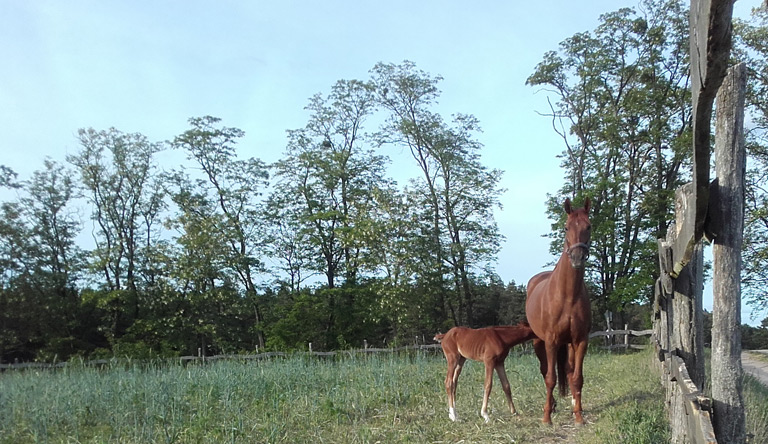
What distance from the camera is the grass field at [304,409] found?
6.07m

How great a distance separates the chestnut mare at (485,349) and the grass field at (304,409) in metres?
0.35

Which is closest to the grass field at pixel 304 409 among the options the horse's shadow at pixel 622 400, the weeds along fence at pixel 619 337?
the horse's shadow at pixel 622 400

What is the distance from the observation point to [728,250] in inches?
129

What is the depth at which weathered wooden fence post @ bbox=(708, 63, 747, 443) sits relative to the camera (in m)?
3.24

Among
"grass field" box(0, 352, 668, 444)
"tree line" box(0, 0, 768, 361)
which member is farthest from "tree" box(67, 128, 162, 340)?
"grass field" box(0, 352, 668, 444)

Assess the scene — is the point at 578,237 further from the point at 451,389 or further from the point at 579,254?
the point at 451,389

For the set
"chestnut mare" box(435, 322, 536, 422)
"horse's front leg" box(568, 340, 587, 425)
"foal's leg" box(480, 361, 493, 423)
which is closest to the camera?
"horse's front leg" box(568, 340, 587, 425)

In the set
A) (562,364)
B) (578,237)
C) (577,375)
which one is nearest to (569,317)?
(577,375)

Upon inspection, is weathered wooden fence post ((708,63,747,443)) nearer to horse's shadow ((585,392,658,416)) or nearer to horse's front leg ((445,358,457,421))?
horse's shadow ((585,392,658,416))

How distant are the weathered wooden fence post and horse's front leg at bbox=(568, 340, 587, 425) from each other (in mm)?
2918

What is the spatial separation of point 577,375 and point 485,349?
1.10 m

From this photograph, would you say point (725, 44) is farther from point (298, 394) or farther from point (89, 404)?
point (89, 404)

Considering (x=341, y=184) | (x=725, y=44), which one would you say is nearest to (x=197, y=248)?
(x=341, y=184)

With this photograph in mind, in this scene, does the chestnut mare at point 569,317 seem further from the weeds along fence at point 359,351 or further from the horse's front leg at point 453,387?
the weeds along fence at point 359,351
